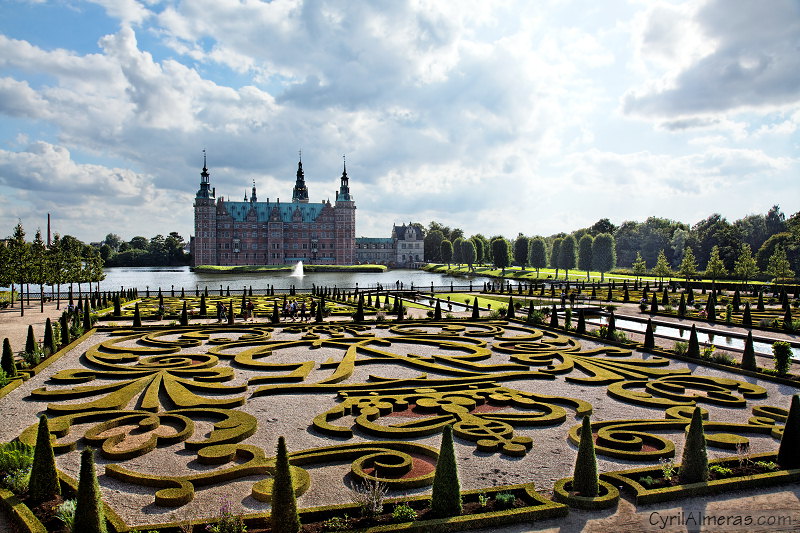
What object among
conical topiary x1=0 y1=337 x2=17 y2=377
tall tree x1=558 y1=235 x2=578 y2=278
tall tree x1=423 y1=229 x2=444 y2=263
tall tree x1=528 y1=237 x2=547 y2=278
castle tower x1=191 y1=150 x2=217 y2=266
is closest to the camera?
conical topiary x1=0 y1=337 x2=17 y2=377

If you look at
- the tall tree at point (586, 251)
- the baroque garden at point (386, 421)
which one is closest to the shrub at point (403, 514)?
the baroque garden at point (386, 421)

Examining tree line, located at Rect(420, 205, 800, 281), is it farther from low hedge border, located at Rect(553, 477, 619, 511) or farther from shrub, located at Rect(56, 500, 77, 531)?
shrub, located at Rect(56, 500, 77, 531)

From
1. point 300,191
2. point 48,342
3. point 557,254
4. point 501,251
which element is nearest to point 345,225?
point 300,191

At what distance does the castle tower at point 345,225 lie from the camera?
4756 inches

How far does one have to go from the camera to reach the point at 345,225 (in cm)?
12094

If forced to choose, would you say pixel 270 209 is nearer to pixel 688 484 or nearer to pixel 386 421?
pixel 386 421

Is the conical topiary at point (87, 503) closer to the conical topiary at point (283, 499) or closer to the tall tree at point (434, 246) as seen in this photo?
the conical topiary at point (283, 499)

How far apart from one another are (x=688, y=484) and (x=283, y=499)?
542 cm

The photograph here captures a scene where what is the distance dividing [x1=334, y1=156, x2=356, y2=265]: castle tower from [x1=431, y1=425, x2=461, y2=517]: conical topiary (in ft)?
375

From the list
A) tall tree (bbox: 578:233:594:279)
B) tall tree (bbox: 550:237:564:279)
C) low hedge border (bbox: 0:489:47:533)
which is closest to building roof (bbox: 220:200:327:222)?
tall tree (bbox: 550:237:564:279)

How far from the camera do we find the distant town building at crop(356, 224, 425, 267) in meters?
133

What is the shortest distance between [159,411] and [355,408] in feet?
12.9

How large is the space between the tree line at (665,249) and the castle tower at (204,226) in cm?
4891

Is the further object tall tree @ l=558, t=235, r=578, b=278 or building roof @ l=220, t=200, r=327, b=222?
building roof @ l=220, t=200, r=327, b=222
